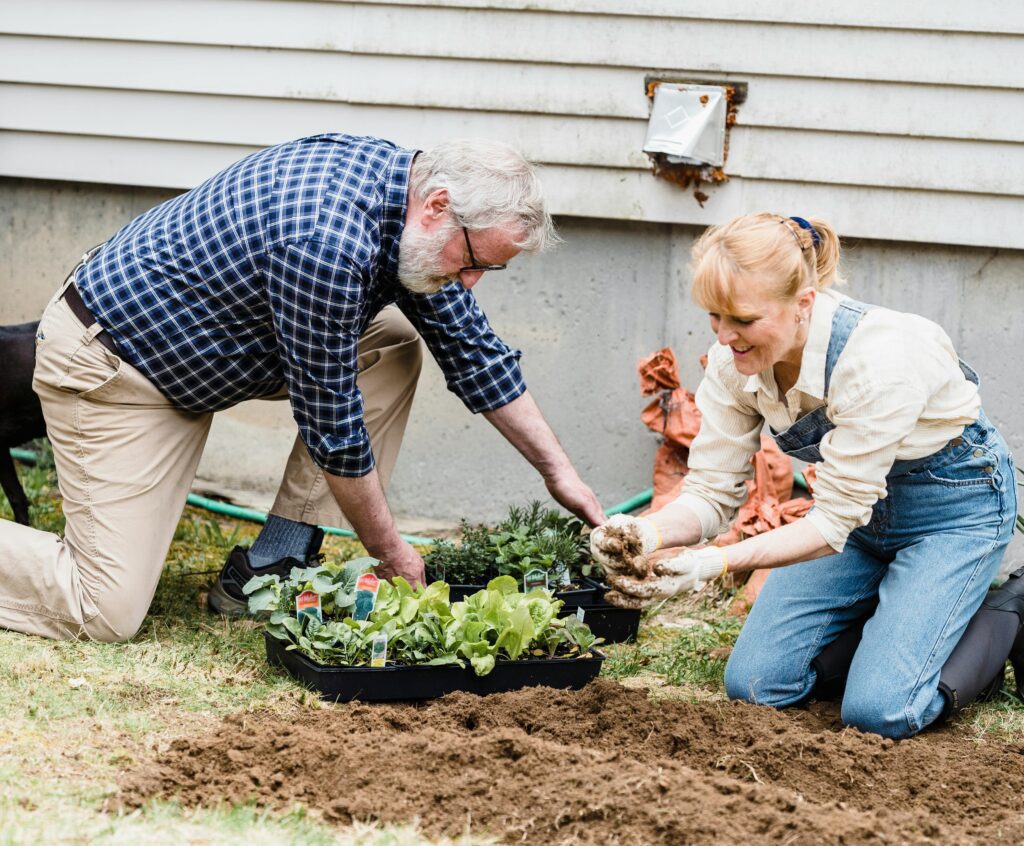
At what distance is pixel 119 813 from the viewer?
2387 mm

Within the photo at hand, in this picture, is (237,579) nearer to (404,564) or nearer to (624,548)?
(404,564)

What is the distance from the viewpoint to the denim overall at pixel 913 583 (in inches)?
121

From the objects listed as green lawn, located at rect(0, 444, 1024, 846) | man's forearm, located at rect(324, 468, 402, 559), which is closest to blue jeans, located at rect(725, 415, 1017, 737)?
green lawn, located at rect(0, 444, 1024, 846)

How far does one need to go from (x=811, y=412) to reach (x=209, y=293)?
1.70 m

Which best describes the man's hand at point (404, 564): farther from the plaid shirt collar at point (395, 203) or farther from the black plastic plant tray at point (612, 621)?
the plaid shirt collar at point (395, 203)

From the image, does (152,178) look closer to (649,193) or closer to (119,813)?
(649,193)

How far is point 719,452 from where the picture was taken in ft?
10.6

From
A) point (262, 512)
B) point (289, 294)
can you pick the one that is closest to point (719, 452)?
point (289, 294)

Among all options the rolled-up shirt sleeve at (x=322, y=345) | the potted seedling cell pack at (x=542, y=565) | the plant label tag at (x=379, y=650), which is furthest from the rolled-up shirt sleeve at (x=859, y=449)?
the rolled-up shirt sleeve at (x=322, y=345)

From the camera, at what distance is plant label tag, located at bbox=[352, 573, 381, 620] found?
3273 mm

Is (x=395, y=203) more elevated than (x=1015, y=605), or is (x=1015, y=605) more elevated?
(x=395, y=203)

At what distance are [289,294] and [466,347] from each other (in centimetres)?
72

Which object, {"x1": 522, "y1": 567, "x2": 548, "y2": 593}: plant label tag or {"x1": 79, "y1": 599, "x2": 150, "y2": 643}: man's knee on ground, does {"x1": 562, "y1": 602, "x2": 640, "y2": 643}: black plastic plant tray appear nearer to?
{"x1": 522, "y1": 567, "x2": 548, "y2": 593}: plant label tag

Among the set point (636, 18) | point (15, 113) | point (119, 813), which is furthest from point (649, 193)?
point (119, 813)
